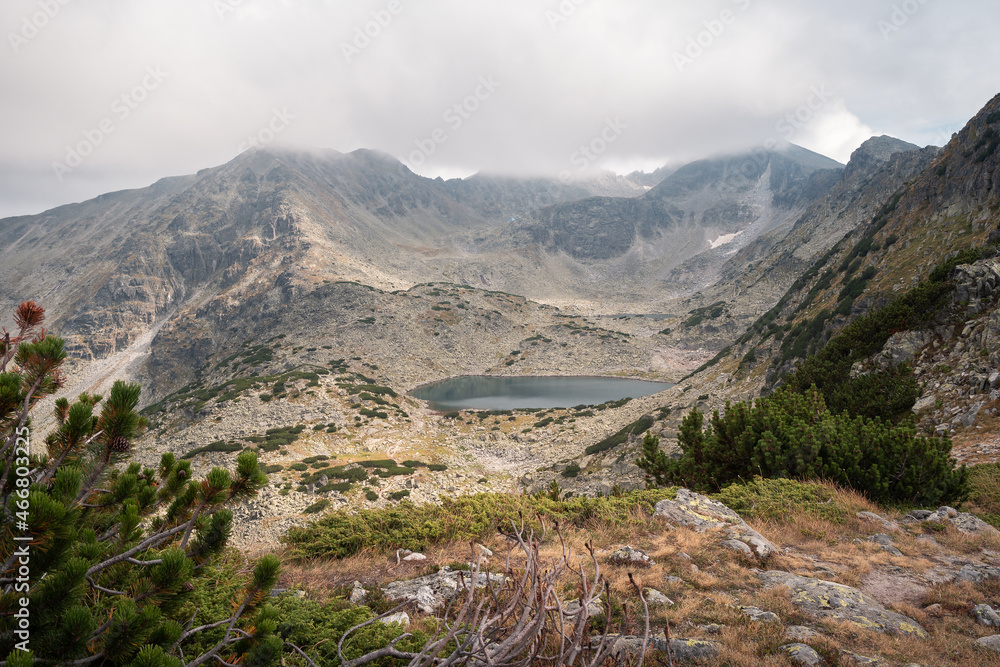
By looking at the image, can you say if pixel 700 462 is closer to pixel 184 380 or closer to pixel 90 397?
pixel 90 397

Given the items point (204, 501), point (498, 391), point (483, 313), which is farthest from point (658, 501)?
point (483, 313)

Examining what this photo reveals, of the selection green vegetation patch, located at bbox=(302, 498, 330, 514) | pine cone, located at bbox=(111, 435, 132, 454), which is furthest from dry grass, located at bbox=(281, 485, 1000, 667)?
green vegetation patch, located at bbox=(302, 498, 330, 514)

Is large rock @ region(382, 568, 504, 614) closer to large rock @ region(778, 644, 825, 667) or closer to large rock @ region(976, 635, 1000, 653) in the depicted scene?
large rock @ region(778, 644, 825, 667)

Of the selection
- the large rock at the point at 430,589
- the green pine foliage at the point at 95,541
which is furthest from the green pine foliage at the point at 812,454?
the green pine foliage at the point at 95,541

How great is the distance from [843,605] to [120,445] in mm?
8805

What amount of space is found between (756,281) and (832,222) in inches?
940

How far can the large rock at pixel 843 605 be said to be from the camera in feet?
17.4

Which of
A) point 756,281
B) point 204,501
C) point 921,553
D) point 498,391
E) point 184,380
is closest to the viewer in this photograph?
point 204,501

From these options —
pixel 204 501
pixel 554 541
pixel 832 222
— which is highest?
pixel 832 222

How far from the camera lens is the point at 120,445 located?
12.5ft

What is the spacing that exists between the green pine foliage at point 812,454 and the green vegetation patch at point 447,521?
3101 millimetres

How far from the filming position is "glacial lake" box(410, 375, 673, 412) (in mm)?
67500

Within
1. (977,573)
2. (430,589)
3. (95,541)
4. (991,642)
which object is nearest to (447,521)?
(430,589)

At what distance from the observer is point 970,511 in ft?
32.2
